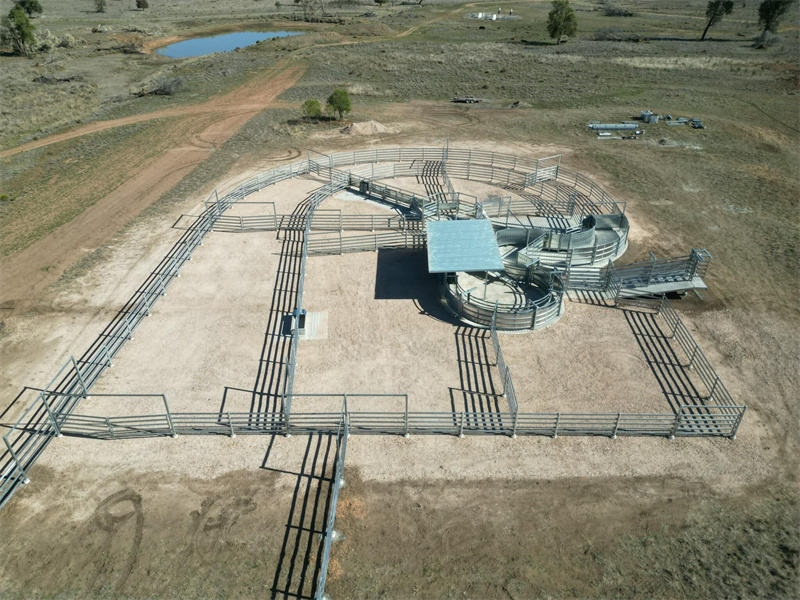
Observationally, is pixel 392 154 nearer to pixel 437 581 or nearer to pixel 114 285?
pixel 114 285

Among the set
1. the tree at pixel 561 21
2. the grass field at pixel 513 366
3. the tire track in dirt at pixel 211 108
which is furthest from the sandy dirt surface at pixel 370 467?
the tree at pixel 561 21

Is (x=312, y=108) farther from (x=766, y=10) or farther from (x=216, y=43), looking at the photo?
(x=766, y=10)

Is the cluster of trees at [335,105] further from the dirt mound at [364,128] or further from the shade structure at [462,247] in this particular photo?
the shade structure at [462,247]

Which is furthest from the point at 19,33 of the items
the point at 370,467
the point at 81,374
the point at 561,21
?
the point at 370,467

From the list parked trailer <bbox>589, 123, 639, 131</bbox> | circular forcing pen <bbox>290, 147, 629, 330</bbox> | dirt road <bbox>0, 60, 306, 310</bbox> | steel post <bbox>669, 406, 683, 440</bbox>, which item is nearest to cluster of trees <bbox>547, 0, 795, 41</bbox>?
parked trailer <bbox>589, 123, 639, 131</bbox>

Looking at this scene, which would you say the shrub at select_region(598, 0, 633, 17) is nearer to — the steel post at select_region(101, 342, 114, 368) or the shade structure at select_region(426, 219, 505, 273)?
the shade structure at select_region(426, 219, 505, 273)

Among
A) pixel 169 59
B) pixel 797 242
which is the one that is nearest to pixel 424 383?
pixel 797 242

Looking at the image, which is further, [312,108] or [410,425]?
[312,108]
